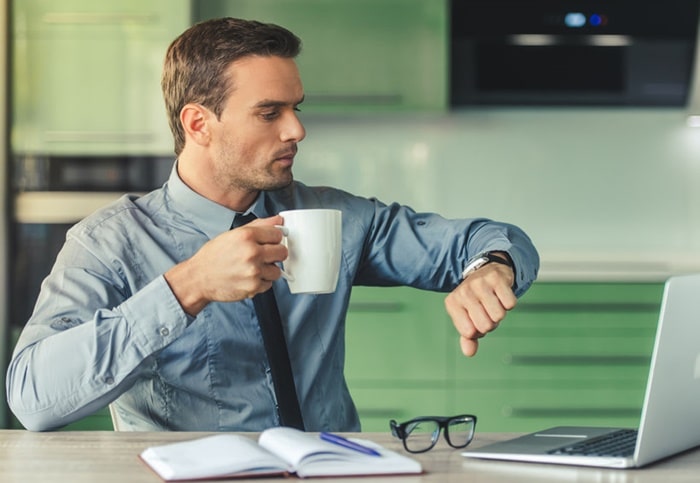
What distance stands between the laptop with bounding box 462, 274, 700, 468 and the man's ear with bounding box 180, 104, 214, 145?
34.4 inches

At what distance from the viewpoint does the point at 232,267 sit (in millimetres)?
1338

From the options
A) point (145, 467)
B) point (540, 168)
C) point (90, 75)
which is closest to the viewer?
point (145, 467)

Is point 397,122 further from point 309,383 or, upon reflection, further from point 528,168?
point 309,383

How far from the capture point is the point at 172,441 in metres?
1.29

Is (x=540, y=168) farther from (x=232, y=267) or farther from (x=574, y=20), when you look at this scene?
(x=232, y=267)

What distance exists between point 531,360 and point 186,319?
7.22ft

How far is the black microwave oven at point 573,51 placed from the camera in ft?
11.9

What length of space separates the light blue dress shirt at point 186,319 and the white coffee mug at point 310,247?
0.17 metres

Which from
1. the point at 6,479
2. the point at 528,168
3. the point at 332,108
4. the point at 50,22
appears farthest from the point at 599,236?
the point at 6,479

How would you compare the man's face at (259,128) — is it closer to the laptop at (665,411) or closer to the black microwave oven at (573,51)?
the laptop at (665,411)

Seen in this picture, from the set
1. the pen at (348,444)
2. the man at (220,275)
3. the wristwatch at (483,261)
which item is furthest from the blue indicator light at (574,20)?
the pen at (348,444)

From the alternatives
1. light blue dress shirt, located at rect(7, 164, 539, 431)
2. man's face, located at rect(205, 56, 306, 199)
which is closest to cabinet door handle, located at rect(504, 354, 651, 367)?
light blue dress shirt, located at rect(7, 164, 539, 431)

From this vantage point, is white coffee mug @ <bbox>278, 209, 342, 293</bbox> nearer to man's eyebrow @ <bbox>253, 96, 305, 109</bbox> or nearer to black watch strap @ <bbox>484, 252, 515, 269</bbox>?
black watch strap @ <bbox>484, 252, 515, 269</bbox>

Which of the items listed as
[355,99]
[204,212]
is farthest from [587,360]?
[204,212]
